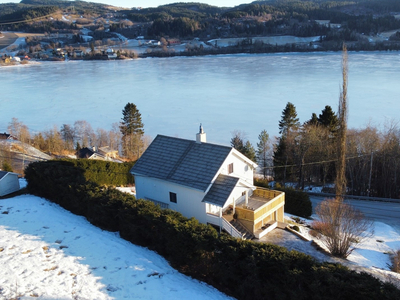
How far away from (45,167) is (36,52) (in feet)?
355

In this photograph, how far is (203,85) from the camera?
4525 cm

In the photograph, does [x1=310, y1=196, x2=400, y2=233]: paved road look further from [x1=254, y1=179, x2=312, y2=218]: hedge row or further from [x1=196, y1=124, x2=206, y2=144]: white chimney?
[x1=196, y1=124, x2=206, y2=144]: white chimney

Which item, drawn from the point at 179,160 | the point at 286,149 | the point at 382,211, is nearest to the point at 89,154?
the point at 286,149

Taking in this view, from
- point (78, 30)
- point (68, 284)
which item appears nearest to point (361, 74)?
point (68, 284)

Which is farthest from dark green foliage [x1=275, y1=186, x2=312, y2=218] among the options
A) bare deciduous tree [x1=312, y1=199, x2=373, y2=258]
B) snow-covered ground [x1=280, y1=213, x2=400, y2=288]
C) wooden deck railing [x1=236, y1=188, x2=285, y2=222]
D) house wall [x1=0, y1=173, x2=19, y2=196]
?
house wall [x1=0, y1=173, x2=19, y2=196]

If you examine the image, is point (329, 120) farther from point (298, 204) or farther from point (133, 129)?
point (133, 129)

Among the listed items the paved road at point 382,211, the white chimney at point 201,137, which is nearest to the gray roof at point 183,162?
the white chimney at point 201,137

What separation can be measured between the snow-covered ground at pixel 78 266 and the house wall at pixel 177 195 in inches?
86.5

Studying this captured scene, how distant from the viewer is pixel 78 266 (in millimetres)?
8133

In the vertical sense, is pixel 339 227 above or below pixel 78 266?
below

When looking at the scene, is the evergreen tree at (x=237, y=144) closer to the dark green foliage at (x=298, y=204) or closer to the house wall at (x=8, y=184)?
the dark green foliage at (x=298, y=204)

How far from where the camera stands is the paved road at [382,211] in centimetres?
1548

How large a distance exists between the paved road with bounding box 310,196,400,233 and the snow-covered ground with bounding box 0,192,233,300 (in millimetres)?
10486

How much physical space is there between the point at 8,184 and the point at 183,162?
7.31 metres
